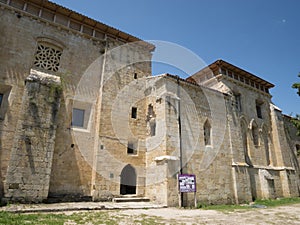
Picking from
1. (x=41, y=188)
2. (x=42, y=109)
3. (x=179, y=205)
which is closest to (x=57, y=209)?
(x=41, y=188)

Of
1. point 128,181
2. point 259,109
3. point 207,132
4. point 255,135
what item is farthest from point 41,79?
point 259,109

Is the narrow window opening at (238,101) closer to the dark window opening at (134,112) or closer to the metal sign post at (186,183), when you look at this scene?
the dark window opening at (134,112)

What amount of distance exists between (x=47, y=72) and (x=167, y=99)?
6.57 m

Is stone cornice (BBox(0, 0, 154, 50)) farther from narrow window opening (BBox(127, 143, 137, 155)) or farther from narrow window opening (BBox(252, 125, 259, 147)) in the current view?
narrow window opening (BBox(252, 125, 259, 147))

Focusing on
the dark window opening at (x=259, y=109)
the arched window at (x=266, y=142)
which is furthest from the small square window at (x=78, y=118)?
the dark window opening at (x=259, y=109)

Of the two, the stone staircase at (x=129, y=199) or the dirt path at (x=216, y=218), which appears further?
the stone staircase at (x=129, y=199)

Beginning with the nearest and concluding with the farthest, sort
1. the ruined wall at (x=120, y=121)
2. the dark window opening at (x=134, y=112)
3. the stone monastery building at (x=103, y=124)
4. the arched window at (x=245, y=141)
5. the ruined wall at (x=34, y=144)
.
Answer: the ruined wall at (x=34, y=144), the stone monastery building at (x=103, y=124), the ruined wall at (x=120, y=121), the dark window opening at (x=134, y=112), the arched window at (x=245, y=141)

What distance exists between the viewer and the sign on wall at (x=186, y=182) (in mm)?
9894

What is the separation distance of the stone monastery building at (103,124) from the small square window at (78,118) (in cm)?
5

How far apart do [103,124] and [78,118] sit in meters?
1.55

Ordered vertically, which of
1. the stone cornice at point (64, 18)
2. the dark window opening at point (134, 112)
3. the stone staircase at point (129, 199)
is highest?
the stone cornice at point (64, 18)

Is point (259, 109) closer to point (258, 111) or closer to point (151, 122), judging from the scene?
point (258, 111)

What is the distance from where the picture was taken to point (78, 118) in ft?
39.4

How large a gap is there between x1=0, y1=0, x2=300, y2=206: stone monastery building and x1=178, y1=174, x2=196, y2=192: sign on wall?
36cm
